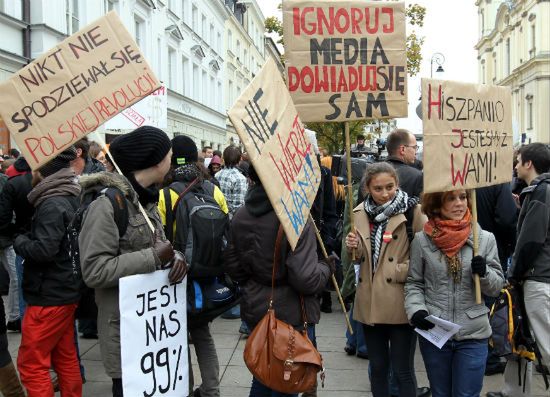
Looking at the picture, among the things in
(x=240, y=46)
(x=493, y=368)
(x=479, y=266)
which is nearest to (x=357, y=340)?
(x=493, y=368)

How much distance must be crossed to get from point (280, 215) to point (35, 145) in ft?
4.75

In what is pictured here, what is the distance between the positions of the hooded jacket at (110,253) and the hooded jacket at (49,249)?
0.86 metres

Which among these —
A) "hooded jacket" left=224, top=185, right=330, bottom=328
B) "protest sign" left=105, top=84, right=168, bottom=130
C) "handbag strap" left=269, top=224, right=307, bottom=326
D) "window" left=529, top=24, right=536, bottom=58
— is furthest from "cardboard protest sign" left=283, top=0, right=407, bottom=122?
"window" left=529, top=24, right=536, bottom=58

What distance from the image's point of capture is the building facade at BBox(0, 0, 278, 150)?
48.0ft

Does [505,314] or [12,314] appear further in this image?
[12,314]

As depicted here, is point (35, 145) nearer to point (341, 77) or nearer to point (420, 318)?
point (341, 77)

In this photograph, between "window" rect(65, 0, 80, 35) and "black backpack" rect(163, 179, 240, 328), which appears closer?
"black backpack" rect(163, 179, 240, 328)

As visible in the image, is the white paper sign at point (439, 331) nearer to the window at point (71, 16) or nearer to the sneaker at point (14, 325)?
the sneaker at point (14, 325)

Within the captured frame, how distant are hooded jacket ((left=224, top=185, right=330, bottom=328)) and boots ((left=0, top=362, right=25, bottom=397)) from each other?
6.02ft

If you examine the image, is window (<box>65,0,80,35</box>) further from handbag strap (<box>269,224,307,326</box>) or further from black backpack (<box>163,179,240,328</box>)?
handbag strap (<box>269,224,307,326</box>)

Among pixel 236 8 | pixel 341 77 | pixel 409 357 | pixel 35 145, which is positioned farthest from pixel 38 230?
pixel 236 8

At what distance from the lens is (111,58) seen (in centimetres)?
362

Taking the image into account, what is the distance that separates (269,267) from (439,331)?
104cm

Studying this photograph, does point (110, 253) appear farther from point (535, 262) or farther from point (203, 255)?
point (535, 262)
